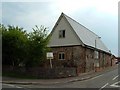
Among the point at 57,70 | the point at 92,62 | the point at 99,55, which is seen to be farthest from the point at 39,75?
the point at 99,55

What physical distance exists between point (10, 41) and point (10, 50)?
1.22 meters

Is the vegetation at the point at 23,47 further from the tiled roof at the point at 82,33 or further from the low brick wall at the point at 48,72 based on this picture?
the tiled roof at the point at 82,33

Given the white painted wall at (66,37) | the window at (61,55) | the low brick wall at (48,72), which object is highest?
the white painted wall at (66,37)

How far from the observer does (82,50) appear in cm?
4044

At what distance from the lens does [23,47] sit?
1419 inches

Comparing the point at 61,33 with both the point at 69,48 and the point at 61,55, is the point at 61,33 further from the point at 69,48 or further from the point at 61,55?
the point at 61,55

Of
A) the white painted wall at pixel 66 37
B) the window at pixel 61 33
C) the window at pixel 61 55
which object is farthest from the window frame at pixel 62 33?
the window at pixel 61 55

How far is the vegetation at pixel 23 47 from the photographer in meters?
34.4

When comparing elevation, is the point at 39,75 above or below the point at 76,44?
below

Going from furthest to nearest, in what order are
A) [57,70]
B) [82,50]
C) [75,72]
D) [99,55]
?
[99,55]
[82,50]
[75,72]
[57,70]

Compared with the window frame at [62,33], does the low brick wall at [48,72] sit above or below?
below

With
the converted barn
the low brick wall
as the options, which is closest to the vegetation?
the low brick wall

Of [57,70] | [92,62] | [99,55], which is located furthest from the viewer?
[99,55]

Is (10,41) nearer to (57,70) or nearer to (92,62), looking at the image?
(57,70)
